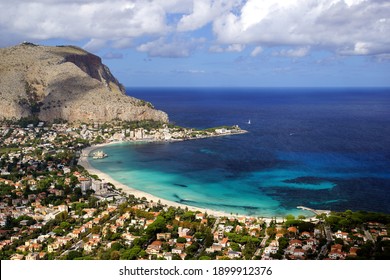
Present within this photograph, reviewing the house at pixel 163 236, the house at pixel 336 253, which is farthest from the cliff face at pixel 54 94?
the house at pixel 336 253

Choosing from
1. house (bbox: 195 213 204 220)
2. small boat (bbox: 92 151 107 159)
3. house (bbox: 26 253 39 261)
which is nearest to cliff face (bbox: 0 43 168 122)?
small boat (bbox: 92 151 107 159)

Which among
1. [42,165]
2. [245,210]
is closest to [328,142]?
[245,210]

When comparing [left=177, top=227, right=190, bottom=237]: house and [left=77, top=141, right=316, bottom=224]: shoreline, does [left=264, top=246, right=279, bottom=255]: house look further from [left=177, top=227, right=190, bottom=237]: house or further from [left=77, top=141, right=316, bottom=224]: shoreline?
[left=77, top=141, right=316, bottom=224]: shoreline

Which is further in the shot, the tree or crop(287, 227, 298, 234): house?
crop(287, 227, 298, 234): house

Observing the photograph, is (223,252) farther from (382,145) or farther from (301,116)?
(301,116)

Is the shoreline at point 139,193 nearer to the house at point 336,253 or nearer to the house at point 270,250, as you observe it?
the house at point 270,250

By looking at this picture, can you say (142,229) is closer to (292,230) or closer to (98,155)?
(292,230)

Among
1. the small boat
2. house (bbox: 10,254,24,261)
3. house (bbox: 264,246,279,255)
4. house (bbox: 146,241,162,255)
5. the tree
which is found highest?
the small boat

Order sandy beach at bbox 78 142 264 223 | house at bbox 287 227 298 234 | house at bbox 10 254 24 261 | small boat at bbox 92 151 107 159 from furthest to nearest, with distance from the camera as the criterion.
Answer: small boat at bbox 92 151 107 159 → sandy beach at bbox 78 142 264 223 → house at bbox 287 227 298 234 → house at bbox 10 254 24 261
